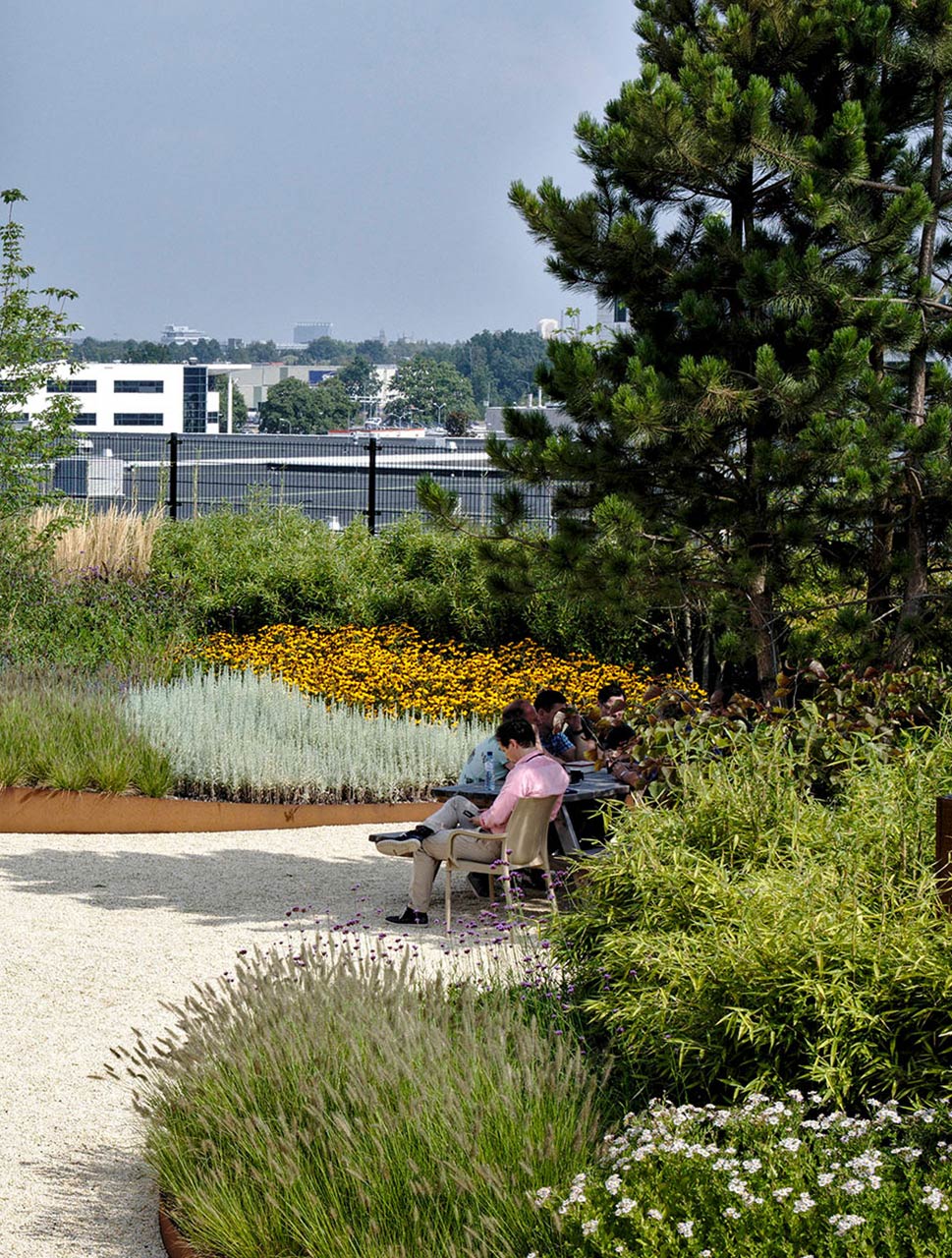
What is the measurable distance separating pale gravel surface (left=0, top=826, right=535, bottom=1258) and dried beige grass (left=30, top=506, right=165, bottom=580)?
611 centimetres

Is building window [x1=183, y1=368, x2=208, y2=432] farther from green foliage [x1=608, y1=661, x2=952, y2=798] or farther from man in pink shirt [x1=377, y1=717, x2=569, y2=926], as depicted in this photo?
green foliage [x1=608, y1=661, x2=952, y2=798]

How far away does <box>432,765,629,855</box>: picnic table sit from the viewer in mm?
8203

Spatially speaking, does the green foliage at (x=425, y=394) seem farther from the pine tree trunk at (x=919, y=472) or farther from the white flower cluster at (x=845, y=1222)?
the white flower cluster at (x=845, y=1222)

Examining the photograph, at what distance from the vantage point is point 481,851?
7.79m

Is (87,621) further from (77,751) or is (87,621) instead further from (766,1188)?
(766,1188)

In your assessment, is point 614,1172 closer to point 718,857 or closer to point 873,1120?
point 873,1120

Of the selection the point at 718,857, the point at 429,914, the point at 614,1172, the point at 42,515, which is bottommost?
the point at 429,914

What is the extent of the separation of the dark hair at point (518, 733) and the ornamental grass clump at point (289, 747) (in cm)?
315

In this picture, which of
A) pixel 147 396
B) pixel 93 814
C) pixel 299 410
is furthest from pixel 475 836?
pixel 147 396

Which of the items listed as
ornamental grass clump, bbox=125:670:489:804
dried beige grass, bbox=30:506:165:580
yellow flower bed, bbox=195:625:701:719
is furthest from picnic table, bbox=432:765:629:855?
dried beige grass, bbox=30:506:165:580

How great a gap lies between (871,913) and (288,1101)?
1.70 meters

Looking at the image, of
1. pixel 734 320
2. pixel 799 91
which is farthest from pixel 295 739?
pixel 799 91

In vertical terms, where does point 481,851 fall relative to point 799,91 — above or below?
below

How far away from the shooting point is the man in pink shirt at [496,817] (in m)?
7.64
